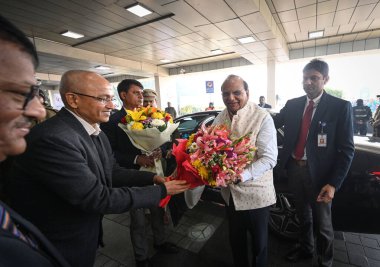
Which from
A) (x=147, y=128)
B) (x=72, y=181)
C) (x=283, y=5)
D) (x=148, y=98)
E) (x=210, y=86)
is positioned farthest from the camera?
(x=210, y=86)

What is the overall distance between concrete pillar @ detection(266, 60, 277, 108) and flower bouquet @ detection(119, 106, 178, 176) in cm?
1029

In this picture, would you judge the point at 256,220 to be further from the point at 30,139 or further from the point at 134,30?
the point at 134,30

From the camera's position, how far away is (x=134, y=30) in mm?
6531

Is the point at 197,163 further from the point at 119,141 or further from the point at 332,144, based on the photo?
the point at 332,144

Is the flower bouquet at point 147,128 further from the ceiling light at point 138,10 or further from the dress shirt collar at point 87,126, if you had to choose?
the ceiling light at point 138,10

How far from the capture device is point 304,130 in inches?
86.7

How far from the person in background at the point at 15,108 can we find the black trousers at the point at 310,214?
7.37 feet

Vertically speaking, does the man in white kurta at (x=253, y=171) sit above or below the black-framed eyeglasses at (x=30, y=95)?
below

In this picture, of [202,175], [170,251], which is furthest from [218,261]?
[202,175]

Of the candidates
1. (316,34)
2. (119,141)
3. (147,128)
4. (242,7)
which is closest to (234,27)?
(242,7)

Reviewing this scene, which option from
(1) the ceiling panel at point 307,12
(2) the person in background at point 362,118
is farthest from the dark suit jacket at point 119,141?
(2) the person in background at point 362,118

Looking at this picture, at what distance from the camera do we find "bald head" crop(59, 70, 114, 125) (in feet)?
4.59

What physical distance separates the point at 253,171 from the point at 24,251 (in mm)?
1391

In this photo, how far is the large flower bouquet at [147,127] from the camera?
1.99 metres
